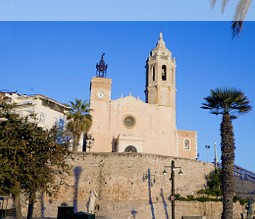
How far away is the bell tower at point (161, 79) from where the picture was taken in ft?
160

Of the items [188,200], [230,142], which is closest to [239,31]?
[230,142]

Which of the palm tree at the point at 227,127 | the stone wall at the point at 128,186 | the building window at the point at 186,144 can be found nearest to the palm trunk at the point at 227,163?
the palm tree at the point at 227,127

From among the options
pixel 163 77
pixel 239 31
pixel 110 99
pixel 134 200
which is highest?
pixel 163 77

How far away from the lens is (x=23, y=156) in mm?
16438

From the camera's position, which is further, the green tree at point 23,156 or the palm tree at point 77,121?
the palm tree at point 77,121

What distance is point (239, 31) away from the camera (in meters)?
10.8

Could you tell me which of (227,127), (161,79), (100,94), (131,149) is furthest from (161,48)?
(227,127)

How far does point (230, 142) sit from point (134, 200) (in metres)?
14.8

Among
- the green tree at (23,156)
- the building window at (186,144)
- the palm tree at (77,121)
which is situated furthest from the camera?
the building window at (186,144)

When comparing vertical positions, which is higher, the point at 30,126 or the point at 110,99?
the point at 110,99

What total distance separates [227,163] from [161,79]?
3024 cm

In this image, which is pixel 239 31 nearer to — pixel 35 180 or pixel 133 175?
pixel 35 180

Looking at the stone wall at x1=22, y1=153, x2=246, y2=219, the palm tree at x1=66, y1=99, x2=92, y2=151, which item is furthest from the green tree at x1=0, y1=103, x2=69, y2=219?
the palm tree at x1=66, y1=99, x2=92, y2=151
